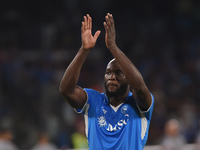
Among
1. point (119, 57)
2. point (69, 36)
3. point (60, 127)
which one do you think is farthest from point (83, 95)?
point (69, 36)

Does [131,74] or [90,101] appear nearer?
[131,74]

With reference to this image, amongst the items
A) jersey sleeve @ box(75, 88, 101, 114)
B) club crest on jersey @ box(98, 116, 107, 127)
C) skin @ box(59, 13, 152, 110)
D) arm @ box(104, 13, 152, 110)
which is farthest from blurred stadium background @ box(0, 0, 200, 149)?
arm @ box(104, 13, 152, 110)

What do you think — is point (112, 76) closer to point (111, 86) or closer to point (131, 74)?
point (111, 86)

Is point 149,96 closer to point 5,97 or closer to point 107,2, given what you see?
point 5,97

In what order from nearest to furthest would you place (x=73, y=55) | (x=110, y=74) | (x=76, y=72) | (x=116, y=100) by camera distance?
(x=76, y=72) → (x=110, y=74) → (x=116, y=100) → (x=73, y=55)

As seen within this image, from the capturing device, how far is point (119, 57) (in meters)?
3.14

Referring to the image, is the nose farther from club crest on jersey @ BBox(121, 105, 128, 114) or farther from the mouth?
club crest on jersey @ BBox(121, 105, 128, 114)

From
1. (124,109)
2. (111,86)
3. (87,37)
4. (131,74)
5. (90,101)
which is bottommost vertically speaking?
(124,109)

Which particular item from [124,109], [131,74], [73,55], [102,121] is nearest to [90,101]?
[102,121]

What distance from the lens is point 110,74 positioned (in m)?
3.33

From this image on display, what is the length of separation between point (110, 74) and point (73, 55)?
696cm

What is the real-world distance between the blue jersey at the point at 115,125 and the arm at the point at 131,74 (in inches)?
6.4

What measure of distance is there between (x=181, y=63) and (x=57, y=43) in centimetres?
402

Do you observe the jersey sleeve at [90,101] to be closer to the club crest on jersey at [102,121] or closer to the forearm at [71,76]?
the club crest on jersey at [102,121]
